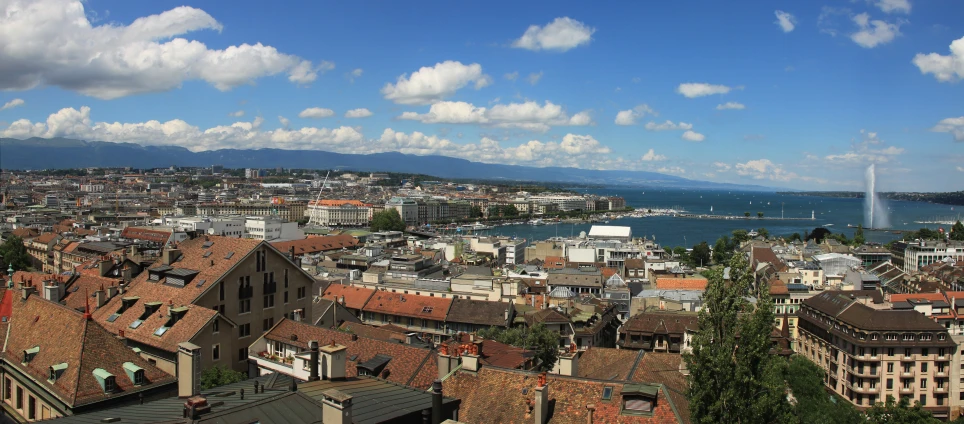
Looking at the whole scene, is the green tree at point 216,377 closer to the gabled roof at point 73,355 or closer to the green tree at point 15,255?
the gabled roof at point 73,355

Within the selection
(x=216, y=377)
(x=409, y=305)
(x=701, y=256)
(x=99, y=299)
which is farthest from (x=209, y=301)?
(x=701, y=256)

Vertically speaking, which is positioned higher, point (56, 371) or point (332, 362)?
point (332, 362)

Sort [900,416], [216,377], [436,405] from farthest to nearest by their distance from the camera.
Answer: [900,416] → [216,377] → [436,405]

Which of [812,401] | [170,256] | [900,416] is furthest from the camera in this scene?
[812,401]

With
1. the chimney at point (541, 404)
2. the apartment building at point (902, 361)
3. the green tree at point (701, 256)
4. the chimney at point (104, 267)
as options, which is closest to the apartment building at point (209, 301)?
the chimney at point (104, 267)

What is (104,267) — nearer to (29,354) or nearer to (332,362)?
(29,354)

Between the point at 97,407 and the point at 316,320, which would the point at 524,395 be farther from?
the point at 316,320
